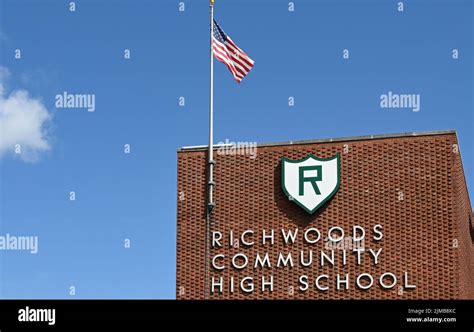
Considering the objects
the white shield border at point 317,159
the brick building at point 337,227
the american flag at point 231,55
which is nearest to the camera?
the brick building at point 337,227

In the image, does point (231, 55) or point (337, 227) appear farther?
point (231, 55)

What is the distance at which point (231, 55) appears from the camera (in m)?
34.3

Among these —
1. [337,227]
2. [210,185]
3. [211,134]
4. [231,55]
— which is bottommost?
[337,227]

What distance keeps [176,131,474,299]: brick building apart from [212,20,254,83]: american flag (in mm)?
3156

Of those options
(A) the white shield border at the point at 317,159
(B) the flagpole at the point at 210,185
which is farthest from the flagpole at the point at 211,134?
(A) the white shield border at the point at 317,159

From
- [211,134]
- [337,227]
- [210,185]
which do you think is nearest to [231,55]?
[211,134]

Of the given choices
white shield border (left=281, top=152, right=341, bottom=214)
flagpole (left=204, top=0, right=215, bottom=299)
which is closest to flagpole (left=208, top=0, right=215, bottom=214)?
flagpole (left=204, top=0, right=215, bottom=299)

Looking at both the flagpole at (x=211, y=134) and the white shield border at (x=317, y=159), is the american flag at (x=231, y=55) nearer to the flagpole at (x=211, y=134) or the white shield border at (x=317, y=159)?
the flagpole at (x=211, y=134)

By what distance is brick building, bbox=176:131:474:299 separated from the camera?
31.2m

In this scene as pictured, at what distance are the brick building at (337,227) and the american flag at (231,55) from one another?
316 cm

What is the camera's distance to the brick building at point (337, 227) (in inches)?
1228

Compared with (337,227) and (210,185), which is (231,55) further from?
(337,227)

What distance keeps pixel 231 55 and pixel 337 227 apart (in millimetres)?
8195
